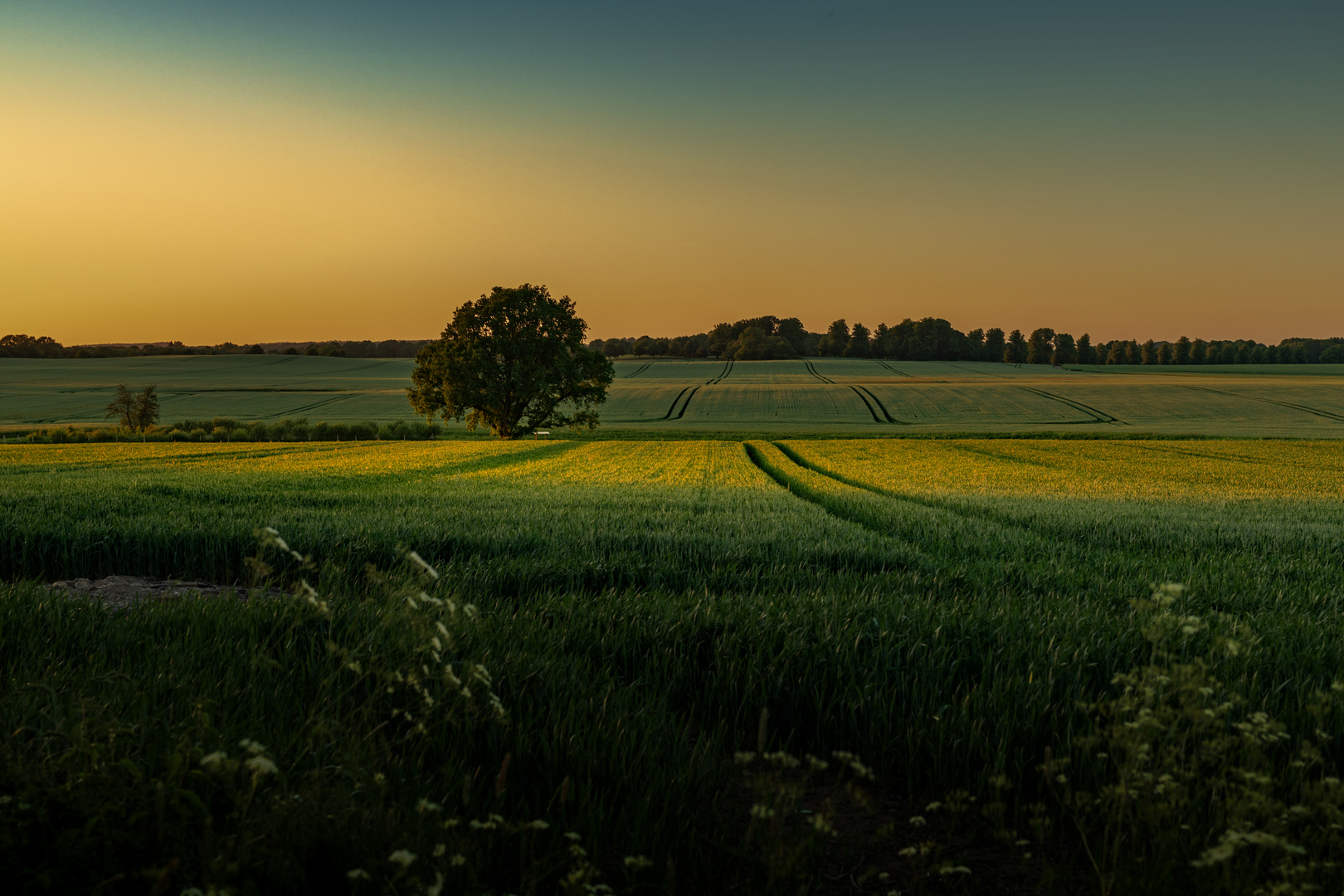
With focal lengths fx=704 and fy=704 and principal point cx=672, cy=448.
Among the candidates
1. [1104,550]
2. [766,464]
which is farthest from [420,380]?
[1104,550]

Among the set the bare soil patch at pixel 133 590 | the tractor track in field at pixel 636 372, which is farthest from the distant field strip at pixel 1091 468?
the tractor track in field at pixel 636 372

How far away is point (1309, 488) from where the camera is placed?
23.6 metres

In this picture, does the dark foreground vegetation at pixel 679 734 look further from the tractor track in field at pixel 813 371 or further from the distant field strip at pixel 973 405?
the tractor track in field at pixel 813 371

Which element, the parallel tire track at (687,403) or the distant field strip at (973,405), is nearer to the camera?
the distant field strip at (973,405)

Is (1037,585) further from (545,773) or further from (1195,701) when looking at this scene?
(545,773)

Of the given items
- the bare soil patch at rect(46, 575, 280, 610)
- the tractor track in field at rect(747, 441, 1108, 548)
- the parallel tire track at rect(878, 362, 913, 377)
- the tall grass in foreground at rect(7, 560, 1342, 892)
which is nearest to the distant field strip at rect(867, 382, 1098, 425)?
the parallel tire track at rect(878, 362, 913, 377)

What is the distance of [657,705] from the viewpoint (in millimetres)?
3746

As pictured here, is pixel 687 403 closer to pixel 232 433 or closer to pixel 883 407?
pixel 883 407

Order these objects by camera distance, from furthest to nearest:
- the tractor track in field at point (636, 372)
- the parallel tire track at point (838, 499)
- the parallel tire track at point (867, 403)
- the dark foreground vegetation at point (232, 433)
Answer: the tractor track in field at point (636, 372) → the parallel tire track at point (867, 403) → the dark foreground vegetation at point (232, 433) → the parallel tire track at point (838, 499)

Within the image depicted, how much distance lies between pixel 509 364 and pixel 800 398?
147ft

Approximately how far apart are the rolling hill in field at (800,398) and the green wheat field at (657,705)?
53366 mm

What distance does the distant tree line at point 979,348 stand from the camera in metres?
159

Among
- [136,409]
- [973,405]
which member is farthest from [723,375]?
[136,409]

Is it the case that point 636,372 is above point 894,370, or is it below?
below
